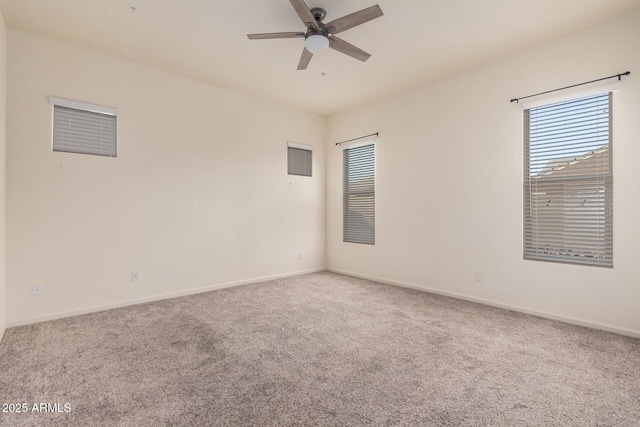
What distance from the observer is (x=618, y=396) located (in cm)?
190

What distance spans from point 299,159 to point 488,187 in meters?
3.10

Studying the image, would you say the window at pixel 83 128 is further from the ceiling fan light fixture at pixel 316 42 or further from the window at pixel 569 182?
the window at pixel 569 182

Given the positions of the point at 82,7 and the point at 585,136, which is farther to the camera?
the point at 585,136

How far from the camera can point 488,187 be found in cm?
374

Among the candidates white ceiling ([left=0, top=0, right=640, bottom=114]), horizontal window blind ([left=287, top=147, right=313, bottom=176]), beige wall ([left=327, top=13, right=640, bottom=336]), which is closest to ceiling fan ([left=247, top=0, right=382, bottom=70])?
white ceiling ([left=0, top=0, right=640, bottom=114])

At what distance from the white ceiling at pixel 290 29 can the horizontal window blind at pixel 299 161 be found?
1.46m

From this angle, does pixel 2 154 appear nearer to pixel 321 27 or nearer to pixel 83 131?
pixel 83 131

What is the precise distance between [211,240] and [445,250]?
10.9ft

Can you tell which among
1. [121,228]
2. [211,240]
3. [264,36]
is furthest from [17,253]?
[264,36]

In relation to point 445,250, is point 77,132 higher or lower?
higher

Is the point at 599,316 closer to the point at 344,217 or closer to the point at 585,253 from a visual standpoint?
the point at 585,253

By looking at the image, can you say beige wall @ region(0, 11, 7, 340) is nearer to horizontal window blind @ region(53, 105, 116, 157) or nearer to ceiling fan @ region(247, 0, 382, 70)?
horizontal window blind @ region(53, 105, 116, 157)

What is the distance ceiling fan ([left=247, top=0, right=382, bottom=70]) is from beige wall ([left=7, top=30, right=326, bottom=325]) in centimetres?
205

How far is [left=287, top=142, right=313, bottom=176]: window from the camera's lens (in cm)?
539
